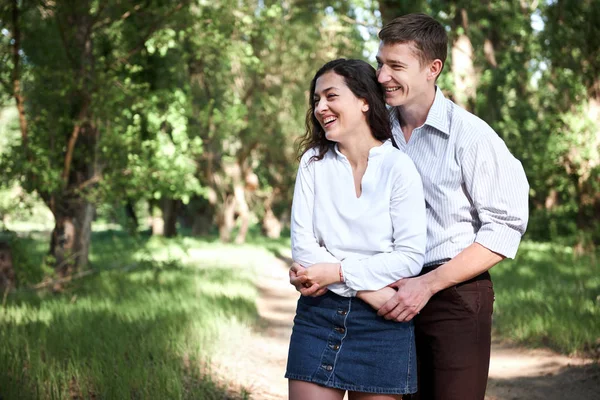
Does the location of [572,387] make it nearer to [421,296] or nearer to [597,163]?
[421,296]

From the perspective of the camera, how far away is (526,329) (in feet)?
26.1

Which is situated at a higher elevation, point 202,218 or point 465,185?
point 465,185

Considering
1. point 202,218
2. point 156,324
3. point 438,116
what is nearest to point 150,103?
point 156,324

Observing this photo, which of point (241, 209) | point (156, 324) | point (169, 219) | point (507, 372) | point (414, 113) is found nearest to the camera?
point (414, 113)

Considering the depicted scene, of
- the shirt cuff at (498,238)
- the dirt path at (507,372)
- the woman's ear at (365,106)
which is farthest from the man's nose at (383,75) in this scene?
the dirt path at (507,372)

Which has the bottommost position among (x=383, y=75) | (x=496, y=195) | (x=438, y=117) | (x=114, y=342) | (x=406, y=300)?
(x=114, y=342)

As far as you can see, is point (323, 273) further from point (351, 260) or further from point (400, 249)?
point (400, 249)

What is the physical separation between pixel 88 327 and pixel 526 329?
176 inches

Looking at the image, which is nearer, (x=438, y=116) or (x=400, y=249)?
(x=400, y=249)

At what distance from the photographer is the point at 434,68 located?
296 cm

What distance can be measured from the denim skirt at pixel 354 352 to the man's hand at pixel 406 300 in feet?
0.19

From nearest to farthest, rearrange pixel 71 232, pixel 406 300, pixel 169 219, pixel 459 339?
pixel 406 300 < pixel 459 339 < pixel 71 232 < pixel 169 219

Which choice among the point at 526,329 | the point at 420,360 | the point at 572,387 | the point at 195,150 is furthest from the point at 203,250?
the point at 420,360

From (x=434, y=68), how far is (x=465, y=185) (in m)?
0.48
